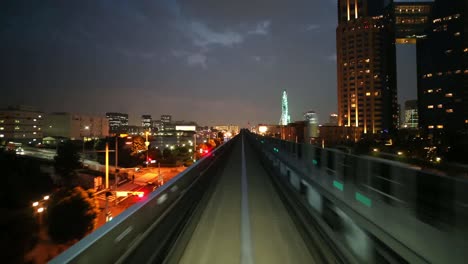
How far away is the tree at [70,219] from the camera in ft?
72.1

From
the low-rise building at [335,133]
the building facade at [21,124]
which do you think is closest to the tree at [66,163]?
the low-rise building at [335,133]

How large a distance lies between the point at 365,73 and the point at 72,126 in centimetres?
13633

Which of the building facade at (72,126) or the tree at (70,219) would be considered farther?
the building facade at (72,126)

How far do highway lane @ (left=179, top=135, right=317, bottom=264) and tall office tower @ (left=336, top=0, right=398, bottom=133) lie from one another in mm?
142069

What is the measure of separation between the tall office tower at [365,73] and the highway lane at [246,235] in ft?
466

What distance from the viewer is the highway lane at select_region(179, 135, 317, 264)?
18.4 ft

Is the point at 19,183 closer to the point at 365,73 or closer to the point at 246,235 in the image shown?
the point at 246,235

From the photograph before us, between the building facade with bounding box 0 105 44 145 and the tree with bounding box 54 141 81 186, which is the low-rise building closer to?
the tree with bounding box 54 141 81 186

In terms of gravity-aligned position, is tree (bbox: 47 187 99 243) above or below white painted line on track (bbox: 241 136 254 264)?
below

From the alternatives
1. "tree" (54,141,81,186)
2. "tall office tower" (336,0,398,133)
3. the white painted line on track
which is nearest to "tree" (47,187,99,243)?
the white painted line on track

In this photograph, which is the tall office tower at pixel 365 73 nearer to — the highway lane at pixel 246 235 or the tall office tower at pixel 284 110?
the tall office tower at pixel 284 110

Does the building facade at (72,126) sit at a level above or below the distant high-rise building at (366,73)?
below

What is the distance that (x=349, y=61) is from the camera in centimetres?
15600

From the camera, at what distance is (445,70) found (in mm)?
163000
